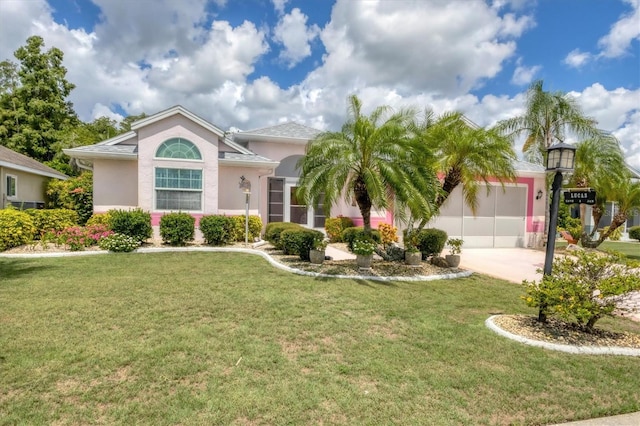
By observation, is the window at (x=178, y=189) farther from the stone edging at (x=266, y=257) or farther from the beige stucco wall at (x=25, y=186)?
the beige stucco wall at (x=25, y=186)

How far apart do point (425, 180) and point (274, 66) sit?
16.3 metres

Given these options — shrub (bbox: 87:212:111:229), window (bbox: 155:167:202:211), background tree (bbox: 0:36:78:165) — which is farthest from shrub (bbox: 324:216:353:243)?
background tree (bbox: 0:36:78:165)

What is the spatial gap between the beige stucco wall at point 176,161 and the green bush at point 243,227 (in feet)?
4.04

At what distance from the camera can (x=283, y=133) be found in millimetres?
18844

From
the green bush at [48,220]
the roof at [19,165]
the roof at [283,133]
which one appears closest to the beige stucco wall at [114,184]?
the green bush at [48,220]

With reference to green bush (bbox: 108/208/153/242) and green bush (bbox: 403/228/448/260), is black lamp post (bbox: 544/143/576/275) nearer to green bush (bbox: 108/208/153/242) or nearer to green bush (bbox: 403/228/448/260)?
green bush (bbox: 403/228/448/260)

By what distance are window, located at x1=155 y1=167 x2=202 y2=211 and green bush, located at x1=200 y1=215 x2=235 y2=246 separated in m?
1.51

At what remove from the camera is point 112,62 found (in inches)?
816

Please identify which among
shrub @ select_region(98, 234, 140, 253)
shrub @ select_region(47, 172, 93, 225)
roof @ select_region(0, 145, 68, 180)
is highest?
roof @ select_region(0, 145, 68, 180)

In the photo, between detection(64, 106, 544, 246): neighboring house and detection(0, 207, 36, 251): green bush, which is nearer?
detection(0, 207, 36, 251): green bush

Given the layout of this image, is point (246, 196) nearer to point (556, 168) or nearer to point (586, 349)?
point (556, 168)

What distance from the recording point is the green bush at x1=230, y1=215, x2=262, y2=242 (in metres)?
15.4

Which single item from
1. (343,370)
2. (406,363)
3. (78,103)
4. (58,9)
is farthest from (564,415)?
(78,103)

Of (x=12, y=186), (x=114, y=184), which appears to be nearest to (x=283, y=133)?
(x=114, y=184)
